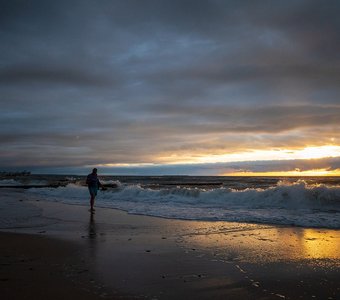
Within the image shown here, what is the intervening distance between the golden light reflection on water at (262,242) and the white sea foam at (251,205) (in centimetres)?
183

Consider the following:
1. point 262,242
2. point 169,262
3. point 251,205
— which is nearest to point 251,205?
point 251,205

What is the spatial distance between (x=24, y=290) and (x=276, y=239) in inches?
Answer: 252

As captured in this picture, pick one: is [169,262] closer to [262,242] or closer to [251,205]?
[262,242]

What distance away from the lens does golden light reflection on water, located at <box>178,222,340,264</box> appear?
7434 millimetres

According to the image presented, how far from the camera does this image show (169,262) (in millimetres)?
6863

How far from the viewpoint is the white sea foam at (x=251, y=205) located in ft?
44.9

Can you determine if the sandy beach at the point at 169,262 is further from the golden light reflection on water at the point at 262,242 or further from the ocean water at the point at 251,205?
the ocean water at the point at 251,205

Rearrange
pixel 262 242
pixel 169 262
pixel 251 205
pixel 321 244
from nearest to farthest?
pixel 169 262 → pixel 321 244 → pixel 262 242 → pixel 251 205

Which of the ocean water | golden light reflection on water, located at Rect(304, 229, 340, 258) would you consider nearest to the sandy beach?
golden light reflection on water, located at Rect(304, 229, 340, 258)

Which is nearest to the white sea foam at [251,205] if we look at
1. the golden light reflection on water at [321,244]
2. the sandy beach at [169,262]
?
the golden light reflection on water at [321,244]

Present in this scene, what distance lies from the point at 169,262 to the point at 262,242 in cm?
304

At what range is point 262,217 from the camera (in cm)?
1372

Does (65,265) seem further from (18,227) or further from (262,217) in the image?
(262,217)

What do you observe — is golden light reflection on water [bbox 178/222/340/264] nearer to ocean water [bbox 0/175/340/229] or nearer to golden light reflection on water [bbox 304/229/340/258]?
golden light reflection on water [bbox 304/229/340/258]
